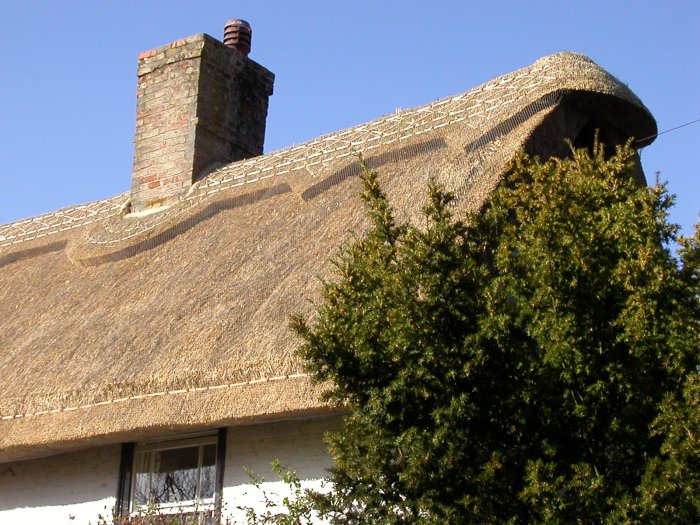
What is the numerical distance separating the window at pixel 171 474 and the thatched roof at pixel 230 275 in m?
0.54

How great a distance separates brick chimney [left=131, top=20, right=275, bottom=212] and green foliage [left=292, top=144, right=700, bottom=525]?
6.57 m

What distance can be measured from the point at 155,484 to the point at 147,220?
333cm

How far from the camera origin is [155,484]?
30.5 ft

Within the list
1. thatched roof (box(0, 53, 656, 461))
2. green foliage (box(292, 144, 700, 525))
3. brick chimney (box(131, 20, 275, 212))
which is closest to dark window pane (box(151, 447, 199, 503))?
thatched roof (box(0, 53, 656, 461))

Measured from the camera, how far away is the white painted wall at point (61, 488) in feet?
31.0

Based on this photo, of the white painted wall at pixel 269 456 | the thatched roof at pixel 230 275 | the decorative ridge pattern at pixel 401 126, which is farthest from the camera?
the decorative ridge pattern at pixel 401 126

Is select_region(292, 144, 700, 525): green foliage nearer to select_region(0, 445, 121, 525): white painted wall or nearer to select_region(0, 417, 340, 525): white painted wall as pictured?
select_region(0, 417, 340, 525): white painted wall

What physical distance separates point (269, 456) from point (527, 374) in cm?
317

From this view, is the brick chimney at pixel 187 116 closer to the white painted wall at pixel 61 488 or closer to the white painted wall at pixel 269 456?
the white painted wall at pixel 61 488

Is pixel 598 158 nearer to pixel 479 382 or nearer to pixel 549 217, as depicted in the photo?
pixel 549 217

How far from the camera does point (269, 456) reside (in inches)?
336

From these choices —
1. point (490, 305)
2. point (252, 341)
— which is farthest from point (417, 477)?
point (252, 341)

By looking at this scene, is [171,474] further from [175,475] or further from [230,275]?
[230,275]

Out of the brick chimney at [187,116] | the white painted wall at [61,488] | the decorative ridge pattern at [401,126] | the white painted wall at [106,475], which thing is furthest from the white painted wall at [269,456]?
the brick chimney at [187,116]
